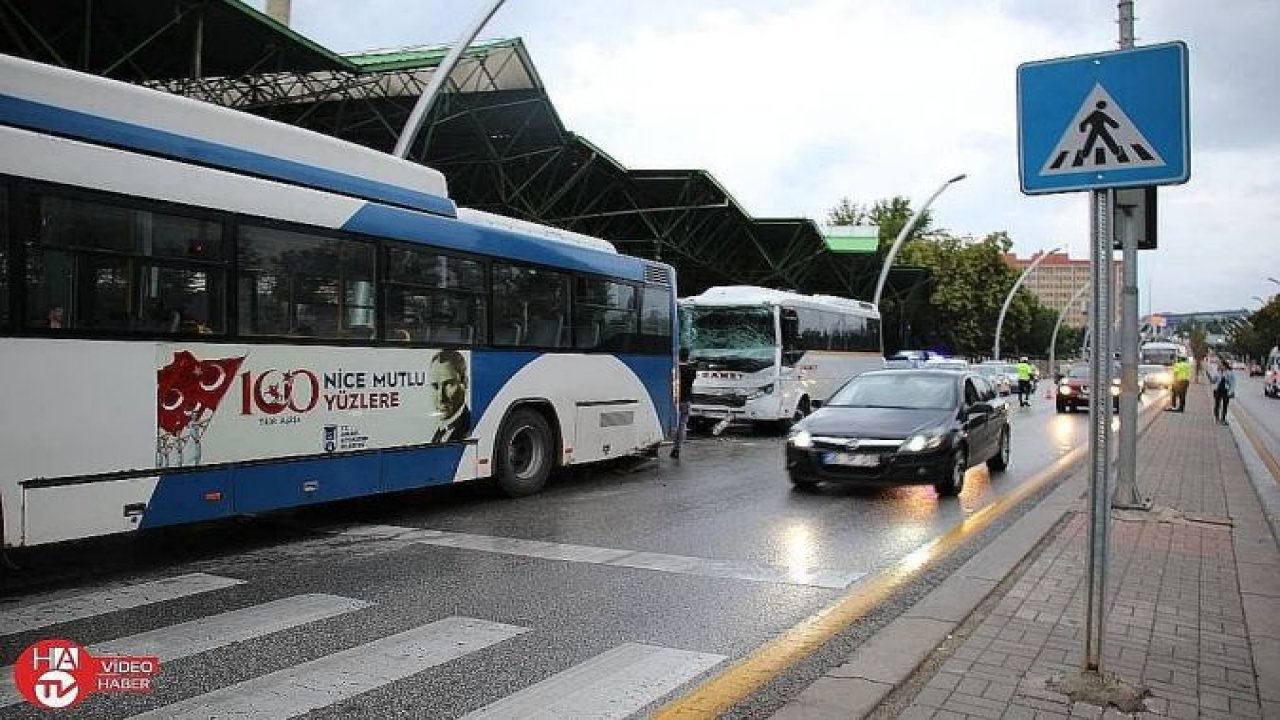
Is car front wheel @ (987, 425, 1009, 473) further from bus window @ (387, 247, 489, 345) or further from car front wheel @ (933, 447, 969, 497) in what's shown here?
bus window @ (387, 247, 489, 345)

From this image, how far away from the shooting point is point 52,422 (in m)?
6.01

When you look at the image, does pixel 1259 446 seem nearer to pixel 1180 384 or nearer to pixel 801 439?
pixel 801 439

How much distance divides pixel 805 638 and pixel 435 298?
5258mm

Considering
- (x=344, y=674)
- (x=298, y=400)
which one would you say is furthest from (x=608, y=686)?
(x=298, y=400)

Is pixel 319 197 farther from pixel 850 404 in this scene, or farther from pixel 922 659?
pixel 850 404

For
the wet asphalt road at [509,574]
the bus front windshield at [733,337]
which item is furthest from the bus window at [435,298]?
the bus front windshield at [733,337]

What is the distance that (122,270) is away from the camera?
256 inches

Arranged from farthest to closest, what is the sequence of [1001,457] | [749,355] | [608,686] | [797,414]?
[797,414] < [749,355] < [1001,457] < [608,686]

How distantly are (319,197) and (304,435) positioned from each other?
6.43 feet

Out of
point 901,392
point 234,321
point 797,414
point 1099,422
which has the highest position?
point 234,321

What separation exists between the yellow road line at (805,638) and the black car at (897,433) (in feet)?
4.11

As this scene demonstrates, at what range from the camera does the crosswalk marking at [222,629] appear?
16.2 ft

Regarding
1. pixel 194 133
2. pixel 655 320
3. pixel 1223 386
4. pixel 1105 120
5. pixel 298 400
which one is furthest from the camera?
pixel 1223 386

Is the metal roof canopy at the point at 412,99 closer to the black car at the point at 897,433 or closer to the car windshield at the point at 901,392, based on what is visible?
the car windshield at the point at 901,392
